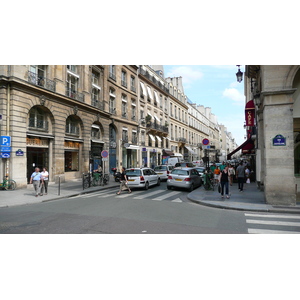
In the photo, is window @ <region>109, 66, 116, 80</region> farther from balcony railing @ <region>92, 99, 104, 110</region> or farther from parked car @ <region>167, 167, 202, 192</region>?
parked car @ <region>167, 167, 202, 192</region>

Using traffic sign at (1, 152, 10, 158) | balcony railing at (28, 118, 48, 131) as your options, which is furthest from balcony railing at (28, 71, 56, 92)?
traffic sign at (1, 152, 10, 158)

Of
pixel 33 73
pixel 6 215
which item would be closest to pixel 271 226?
pixel 6 215

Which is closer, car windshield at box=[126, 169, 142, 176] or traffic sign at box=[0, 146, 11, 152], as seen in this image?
traffic sign at box=[0, 146, 11, 152]

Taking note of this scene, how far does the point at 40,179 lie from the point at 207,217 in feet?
31.7

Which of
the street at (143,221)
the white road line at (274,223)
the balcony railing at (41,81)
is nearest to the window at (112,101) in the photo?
the balcony railing at (41,81)

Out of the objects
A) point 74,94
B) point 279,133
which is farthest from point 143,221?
point 74,94

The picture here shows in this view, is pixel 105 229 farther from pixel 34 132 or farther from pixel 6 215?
pixel 34 132

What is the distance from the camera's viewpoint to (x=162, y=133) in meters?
41.8

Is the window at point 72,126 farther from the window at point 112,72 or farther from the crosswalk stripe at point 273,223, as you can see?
the crosswalk stripe at point 273,223

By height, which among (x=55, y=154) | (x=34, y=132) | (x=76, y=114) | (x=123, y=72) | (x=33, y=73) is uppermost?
(x=123, y=72)

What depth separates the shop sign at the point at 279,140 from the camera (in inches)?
383

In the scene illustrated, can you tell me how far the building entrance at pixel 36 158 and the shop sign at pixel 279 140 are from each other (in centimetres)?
1569

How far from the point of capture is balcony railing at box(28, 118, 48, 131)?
17.4m

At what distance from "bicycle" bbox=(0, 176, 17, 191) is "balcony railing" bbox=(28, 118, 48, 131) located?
166 inches
